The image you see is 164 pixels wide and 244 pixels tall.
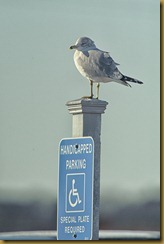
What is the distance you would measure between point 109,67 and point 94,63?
0.34 feet

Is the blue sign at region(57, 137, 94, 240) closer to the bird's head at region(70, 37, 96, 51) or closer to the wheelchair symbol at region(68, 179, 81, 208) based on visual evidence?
the wheelchair symbol at region(68, 179, 81, 208)

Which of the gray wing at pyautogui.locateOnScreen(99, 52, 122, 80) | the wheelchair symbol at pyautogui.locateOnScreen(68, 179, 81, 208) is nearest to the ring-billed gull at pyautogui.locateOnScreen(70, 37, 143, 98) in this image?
the gray wing at pyautogui.locateOnScreen(99, 52, 122, 80)

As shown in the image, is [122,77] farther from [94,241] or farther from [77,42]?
[94,241]

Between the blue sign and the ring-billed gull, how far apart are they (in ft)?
2.33

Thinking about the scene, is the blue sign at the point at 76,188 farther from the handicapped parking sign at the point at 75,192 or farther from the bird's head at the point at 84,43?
the bird's head at the point at 84,43

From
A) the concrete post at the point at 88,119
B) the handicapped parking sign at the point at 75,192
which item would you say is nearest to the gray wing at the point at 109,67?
the concrete post at the point at 88,119

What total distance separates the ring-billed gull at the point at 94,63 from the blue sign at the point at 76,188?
0.71 m

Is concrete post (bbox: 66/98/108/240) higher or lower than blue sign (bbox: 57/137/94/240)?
higher

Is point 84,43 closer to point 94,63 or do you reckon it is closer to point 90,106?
point 94,63

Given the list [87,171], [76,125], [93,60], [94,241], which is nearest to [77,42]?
[93,60]

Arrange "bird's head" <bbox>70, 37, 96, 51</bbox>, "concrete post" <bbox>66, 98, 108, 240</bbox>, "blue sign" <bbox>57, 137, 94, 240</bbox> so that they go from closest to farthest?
"blue sign" <bbox>57, 137, 94, 240</bbox>
"concrete post" <bbox>66, 98, 108, 240</bbox>
"bird's head" <bbox>70, 37, 96, 51</bbox>

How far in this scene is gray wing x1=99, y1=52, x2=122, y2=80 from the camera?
4.39m

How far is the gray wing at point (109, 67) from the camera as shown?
4391 mm

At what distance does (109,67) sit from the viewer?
440 cm
